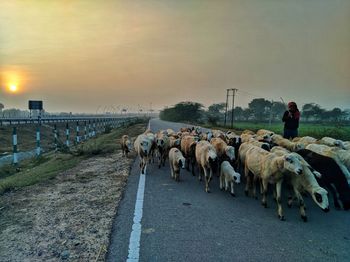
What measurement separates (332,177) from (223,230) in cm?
320

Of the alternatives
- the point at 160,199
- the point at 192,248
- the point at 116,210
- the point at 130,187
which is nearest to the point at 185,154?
the point at 130,187

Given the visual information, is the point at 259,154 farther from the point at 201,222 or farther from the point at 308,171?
the point at 201,222

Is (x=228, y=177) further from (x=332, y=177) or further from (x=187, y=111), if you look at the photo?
(x=187, y=111)

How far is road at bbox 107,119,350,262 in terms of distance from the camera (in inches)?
158

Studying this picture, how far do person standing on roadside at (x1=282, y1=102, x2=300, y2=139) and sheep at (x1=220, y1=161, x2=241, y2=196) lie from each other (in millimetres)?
4598

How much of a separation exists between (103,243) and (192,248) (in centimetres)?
121

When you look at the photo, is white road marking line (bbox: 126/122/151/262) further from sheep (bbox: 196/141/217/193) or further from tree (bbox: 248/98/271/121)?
tree (bbox: 248/98/271/121)

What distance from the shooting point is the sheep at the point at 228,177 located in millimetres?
6934

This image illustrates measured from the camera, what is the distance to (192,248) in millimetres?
4133

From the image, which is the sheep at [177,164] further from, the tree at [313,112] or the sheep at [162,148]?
the tree at [313,112]

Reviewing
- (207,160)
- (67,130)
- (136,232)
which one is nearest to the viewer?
(136,232)

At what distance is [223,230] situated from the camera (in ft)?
15.6

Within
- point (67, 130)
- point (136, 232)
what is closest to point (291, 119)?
point (136, 232)

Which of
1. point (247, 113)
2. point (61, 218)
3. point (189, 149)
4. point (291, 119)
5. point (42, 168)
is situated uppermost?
point (291, 119)
